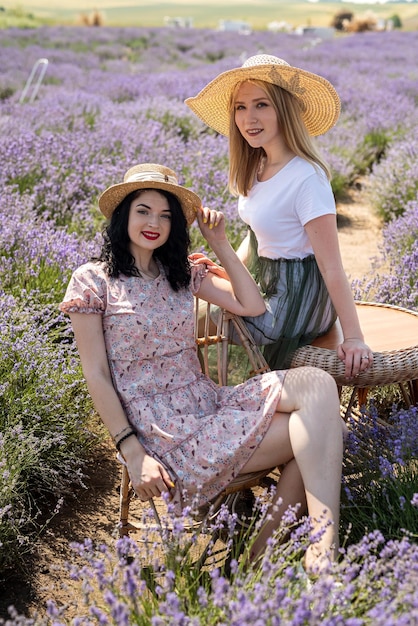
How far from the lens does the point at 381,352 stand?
2.54 meters

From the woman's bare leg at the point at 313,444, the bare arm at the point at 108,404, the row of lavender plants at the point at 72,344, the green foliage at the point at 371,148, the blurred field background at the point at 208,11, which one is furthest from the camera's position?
the blurred field background at the point at 208,11

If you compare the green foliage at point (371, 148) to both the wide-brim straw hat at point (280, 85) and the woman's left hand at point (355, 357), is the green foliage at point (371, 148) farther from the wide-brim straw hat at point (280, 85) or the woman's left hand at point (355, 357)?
the woman's left hand at point (355, 357)

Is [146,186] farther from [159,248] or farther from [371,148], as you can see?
[371,148]

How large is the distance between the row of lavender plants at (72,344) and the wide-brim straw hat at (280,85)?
935 mm

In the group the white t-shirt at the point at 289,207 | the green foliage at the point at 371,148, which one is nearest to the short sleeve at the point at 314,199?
the white t-shirt at the point at 289,207

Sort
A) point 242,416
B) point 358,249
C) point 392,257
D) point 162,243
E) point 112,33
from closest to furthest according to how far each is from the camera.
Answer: point 242,416
point 162,243
point 392,257
point 358,249
point 112,33

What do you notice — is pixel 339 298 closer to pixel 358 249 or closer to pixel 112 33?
pixel 358 249

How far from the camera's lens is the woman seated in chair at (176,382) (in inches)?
85.4

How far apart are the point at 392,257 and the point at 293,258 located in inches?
79.1

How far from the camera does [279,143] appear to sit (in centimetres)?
269

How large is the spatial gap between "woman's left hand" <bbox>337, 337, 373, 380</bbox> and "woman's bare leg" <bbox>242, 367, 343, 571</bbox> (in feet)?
0.73

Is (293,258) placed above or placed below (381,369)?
above

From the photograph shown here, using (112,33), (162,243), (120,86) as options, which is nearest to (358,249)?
(162,243)

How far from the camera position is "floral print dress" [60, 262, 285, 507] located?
7.28 ft
